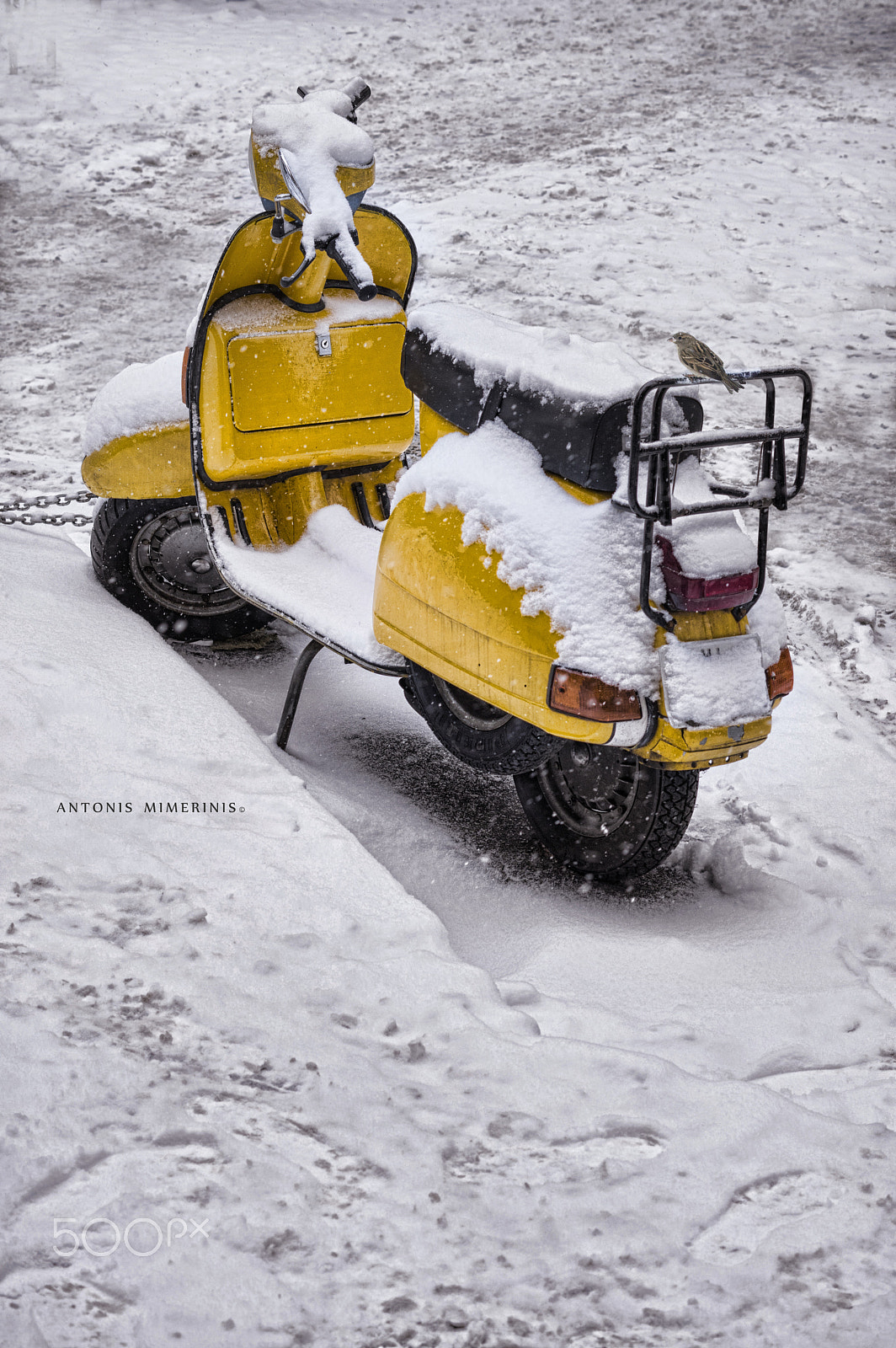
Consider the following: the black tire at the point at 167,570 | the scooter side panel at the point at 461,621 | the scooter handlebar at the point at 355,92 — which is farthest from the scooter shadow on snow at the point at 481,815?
the scooter handlebar at the point at 355,92

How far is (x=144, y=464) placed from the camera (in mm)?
3873

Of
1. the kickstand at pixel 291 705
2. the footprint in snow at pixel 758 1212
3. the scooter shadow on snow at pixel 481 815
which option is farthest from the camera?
the kickstand at pixel 291 705

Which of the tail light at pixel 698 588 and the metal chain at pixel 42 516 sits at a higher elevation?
the tail light at pixel 698 588

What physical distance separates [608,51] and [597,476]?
10.3 m

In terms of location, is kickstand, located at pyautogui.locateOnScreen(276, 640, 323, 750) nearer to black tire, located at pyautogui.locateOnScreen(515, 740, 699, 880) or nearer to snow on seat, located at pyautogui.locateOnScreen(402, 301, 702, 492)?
black tire, located at pyautogui.locateOnScreen(515, 740, 699, 880)

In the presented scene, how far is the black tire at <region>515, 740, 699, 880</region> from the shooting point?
282 centimetres

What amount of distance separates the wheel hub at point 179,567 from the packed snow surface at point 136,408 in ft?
0.99

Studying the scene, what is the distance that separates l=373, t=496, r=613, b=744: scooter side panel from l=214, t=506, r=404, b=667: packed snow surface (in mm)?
253

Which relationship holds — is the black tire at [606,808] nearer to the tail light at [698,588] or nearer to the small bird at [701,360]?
the tail light at [698,588]

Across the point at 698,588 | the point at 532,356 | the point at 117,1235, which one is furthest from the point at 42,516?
the point at 117,1235

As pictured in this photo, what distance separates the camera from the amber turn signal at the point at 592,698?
2.46m

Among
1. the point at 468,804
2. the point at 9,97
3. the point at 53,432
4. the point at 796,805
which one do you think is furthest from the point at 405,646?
the point at 9,97

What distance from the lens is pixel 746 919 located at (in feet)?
9.48

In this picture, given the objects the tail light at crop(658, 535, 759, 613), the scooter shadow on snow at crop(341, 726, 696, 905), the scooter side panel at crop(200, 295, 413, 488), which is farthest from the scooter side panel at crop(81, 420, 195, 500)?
the tail light at crop(658, 535, 759, 613)
